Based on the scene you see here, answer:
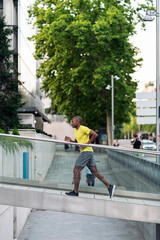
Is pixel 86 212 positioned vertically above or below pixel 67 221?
above

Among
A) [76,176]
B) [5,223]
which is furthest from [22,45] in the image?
[76,176]

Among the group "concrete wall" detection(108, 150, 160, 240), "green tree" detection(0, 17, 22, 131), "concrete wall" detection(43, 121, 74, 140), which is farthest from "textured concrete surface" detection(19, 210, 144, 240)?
"concrete wall" detection(43, 121, 74, 140)

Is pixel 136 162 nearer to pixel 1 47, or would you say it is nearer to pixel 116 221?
Result: pixel 116 221

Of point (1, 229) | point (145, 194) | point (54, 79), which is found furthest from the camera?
point (54, 79)

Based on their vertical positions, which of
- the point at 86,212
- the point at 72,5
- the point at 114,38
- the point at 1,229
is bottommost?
the point at 1,229

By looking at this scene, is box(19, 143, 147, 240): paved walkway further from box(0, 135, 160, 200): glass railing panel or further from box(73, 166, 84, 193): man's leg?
box(73, 166, 84, 193): man's leg

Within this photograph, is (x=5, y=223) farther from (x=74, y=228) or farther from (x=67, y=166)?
(x=74, y=228)

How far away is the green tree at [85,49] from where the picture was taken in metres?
37.4

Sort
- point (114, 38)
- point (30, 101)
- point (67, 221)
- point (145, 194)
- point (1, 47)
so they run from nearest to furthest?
point (145, 194)
point (67, 221)
point (1, 47)
point (114, 38)
point (30, 101)

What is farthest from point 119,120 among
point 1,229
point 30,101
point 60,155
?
point 60,155

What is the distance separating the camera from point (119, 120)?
4747cm

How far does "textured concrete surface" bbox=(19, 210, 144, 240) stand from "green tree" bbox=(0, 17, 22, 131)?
20.7ft

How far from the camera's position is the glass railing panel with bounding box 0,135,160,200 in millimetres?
10172

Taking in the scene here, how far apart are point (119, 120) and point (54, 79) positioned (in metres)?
9.14
